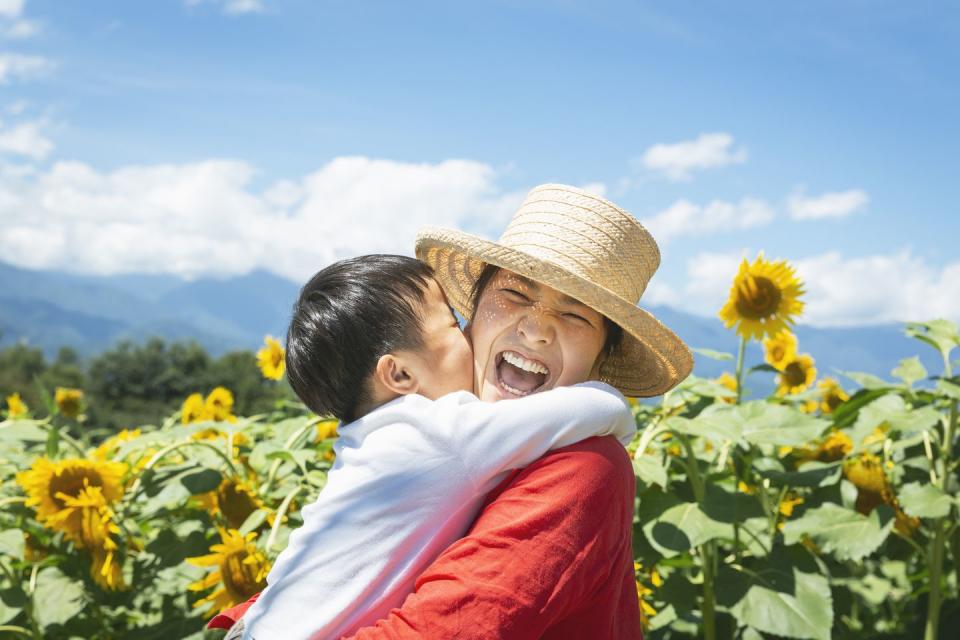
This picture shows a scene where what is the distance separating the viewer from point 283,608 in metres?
1.36

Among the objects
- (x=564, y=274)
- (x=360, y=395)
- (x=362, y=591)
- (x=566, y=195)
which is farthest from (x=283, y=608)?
(x=566, y=195)

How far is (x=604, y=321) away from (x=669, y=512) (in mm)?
914

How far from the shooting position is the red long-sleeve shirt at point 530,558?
1142 millimetres

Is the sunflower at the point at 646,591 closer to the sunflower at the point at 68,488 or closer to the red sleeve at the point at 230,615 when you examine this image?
the red sleeve at the point at 230,615

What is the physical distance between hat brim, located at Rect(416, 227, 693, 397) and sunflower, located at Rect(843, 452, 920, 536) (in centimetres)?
131

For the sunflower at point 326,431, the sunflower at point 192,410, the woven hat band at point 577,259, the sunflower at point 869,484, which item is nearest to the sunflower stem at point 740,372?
the sunflower at point 869,484

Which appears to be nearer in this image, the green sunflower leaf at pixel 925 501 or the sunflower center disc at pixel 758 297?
the green sunflower leaf at pixel 925 501

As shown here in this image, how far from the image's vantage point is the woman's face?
4.74 ft

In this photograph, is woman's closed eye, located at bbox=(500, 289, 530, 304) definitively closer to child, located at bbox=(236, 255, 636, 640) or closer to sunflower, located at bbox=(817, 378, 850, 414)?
child, located at bbox=(236, 255, 636, 640)

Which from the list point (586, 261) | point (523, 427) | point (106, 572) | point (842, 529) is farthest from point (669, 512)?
point (106, 572)

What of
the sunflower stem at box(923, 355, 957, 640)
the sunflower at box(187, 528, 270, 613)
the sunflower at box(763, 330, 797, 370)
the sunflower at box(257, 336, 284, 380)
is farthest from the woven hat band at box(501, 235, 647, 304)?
the sunflower at box(257, 336, 284, 380)

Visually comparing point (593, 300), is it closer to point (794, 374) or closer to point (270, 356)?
point (794, 374)

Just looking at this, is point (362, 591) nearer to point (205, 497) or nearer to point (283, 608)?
point (283, 608)

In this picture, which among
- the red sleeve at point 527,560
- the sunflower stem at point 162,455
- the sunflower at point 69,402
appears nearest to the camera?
the red sleeve at point 527,560
